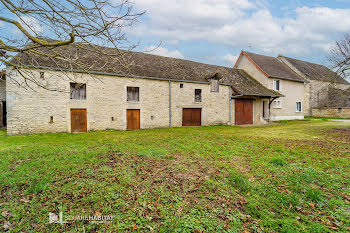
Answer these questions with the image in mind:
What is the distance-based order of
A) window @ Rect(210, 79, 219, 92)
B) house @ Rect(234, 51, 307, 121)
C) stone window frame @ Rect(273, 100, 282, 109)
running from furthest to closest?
stone window frame @ Rect(273, 100, 282, 109)
house @ Rect(234, 51, 307, 121)
window @ Rect(210, 79, 219, 92)

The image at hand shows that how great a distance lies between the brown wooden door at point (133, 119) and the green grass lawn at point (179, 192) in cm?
846

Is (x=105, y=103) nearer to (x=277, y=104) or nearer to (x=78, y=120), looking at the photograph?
(x=78, y=120)

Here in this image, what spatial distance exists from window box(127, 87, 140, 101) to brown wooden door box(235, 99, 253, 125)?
32.6 feet

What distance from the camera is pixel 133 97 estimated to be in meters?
14.5

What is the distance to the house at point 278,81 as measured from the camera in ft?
70.0

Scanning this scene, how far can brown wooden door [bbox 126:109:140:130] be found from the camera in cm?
1435

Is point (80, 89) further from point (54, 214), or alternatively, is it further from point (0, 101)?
point (54, 214)

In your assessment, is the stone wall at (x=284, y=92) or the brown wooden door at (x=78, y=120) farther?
the stone wall at (x=284, y=92)

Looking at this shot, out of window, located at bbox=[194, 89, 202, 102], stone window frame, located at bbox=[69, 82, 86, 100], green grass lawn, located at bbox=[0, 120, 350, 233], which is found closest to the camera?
green grass lawn, located at bbox=[0, 120, 350, 233]

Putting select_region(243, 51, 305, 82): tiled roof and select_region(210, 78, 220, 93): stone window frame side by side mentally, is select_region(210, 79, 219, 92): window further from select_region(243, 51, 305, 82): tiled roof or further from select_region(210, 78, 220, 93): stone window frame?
select_region(243, 51, 305, 82): tiled roof

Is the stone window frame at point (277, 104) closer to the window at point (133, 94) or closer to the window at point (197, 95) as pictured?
the window at point (197, 95)

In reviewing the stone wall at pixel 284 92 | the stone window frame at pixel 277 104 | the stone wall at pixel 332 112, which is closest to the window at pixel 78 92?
the stone wall at pixel 284 92

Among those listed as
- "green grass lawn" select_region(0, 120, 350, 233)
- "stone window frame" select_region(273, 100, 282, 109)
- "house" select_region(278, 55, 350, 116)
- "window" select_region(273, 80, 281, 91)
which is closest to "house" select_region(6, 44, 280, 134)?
"stone window frame" select_region(273, 100, 282, 109)

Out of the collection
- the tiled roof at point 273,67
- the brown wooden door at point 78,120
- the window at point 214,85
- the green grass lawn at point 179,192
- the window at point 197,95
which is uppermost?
the tiled roof at point 273,67
